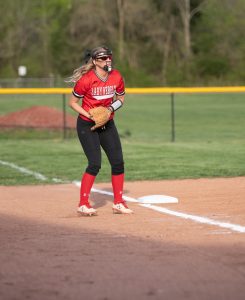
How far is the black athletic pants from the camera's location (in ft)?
31.1

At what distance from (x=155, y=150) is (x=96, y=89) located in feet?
30.7

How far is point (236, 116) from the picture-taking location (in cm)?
3281

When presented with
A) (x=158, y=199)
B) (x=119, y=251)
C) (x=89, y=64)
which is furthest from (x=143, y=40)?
(x=119, y=251)

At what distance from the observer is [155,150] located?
18.6m

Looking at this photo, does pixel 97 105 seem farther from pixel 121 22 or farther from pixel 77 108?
pixel 121 22

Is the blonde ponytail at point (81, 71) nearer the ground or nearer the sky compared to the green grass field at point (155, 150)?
nearer the sky

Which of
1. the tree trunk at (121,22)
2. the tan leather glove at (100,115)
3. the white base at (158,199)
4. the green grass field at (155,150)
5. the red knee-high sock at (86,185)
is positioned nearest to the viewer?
the tan leather glove at (100,115)

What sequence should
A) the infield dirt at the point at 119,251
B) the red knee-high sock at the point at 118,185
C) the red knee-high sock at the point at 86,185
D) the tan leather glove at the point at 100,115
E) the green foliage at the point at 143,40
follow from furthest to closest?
the green foliage at the point at 143,40 → the red knee-high sock at the point at 118,185 → the red knee-high sock at the point at 86,185 → the tan leather glove at the point at 100,115 → the infield dirt at the point at 119,251

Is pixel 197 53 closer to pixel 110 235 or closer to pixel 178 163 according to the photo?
pixel 178 163

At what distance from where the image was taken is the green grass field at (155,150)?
14359mm

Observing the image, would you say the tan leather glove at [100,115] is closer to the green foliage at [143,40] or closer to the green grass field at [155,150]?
the green grass field at [155,150]

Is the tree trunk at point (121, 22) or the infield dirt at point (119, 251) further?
the tree trunk at point (121, 22)

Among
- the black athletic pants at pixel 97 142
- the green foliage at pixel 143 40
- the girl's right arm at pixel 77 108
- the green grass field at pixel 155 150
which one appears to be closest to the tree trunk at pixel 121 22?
the green foliage at pixel 143 40

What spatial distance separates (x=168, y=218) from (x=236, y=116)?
23.9 m
